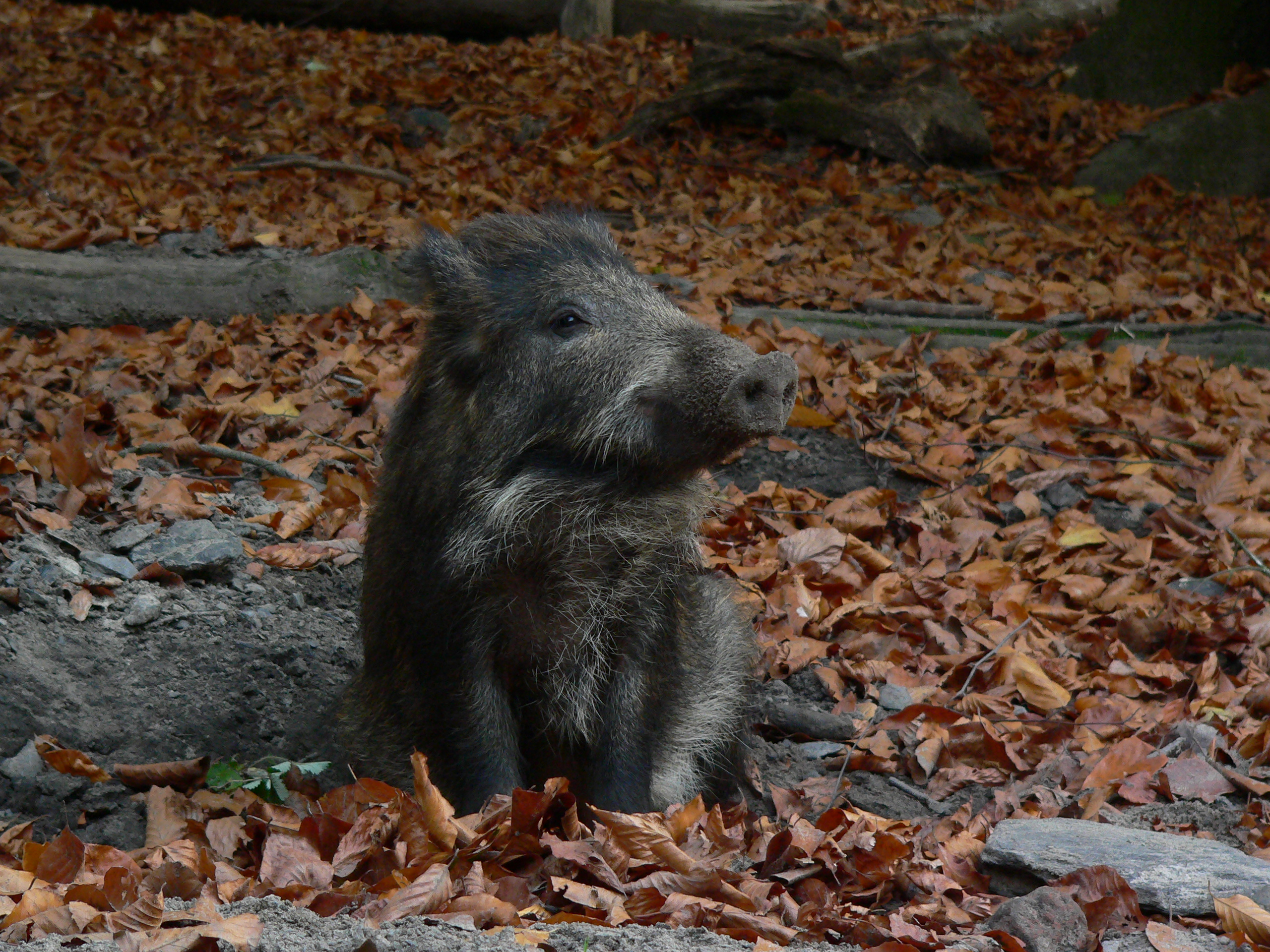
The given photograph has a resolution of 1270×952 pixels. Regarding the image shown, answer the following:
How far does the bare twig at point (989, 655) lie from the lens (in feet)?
13.1

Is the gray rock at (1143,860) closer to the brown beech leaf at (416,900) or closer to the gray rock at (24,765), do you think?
the brown beech leaf at (416,900)

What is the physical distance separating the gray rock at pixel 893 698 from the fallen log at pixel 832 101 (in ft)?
22.3

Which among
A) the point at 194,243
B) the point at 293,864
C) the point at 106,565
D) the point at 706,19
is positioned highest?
the point at 706,19

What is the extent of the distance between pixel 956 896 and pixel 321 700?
2.18 meters

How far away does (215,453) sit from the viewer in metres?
4.96

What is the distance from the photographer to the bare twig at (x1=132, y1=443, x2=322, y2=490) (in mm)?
4922

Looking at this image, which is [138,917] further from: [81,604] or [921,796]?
[921,796]

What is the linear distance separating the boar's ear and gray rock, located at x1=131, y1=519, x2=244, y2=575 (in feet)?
4.66

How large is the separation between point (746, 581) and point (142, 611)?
2198 mm

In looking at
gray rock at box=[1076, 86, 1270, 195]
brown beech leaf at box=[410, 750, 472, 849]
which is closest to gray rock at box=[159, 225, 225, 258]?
brown beech leaf at box=[410, 750, 472, 849]

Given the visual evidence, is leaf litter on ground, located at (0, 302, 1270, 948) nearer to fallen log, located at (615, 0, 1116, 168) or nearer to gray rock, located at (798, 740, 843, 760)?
gray rock, located at (798, 740, 843, 760)

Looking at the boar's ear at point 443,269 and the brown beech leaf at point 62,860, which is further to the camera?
the boar's ear at point 443,269

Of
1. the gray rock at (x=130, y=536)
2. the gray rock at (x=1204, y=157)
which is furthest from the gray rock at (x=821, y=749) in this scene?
the gray rock at (x=1204, y=157)

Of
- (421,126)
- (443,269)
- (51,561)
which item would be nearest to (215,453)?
(51,561)
